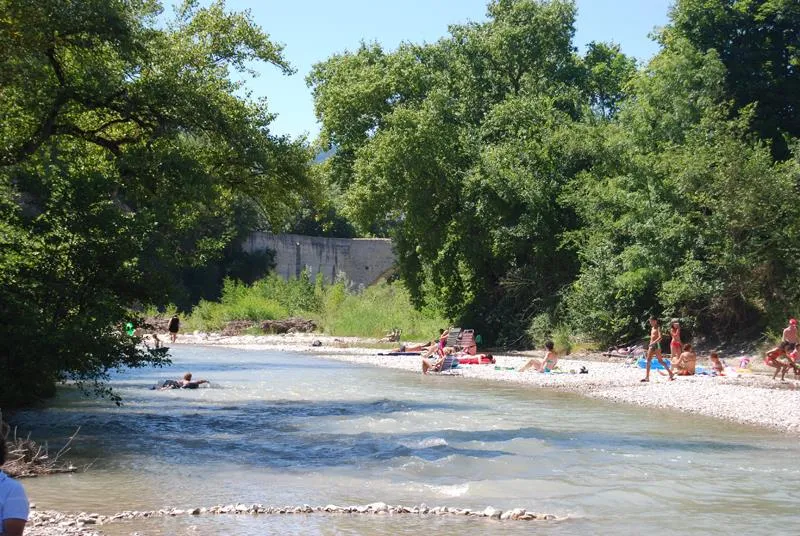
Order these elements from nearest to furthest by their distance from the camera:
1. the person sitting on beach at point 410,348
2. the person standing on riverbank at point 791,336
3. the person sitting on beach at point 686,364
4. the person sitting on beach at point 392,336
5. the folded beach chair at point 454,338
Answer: the person standing on riverbank at point 791,336 < the person sitting on beach at point 686,364 < the folded beach chair at point 454,338 < the person sitting on beach at point 410,348 < the person sitting on beach at point 392,336

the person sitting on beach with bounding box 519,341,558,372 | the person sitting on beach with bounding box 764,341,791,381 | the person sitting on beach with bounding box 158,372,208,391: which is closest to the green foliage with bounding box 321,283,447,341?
the person sitting on beach with bounding box 519,341,558,372

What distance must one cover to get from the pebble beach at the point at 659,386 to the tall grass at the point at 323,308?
9577mm

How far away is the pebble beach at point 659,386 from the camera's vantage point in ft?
60.0

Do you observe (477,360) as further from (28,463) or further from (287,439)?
(28,463)

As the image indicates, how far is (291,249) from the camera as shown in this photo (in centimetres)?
6756

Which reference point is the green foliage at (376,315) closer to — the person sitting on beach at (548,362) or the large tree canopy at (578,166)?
the large tree canopy at (578,166)

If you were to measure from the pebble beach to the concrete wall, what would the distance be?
31308mm

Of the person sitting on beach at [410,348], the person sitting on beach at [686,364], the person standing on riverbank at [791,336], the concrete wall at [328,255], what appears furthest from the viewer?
the concrete wall at [328,255]

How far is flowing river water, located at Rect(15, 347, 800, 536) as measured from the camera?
9812mm

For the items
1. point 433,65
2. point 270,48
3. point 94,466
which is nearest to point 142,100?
point 270,48

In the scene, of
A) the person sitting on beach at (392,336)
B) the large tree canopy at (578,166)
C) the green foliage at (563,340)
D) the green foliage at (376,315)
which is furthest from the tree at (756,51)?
the person sitting on beach at (392,336)

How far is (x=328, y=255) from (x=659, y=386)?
47.1 metres

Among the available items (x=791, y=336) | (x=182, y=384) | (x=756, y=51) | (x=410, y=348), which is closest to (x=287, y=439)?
(x=182, y=384)

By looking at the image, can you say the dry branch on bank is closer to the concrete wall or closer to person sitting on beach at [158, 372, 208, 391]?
person sitting on beach at [158, 372, 208, 391]
